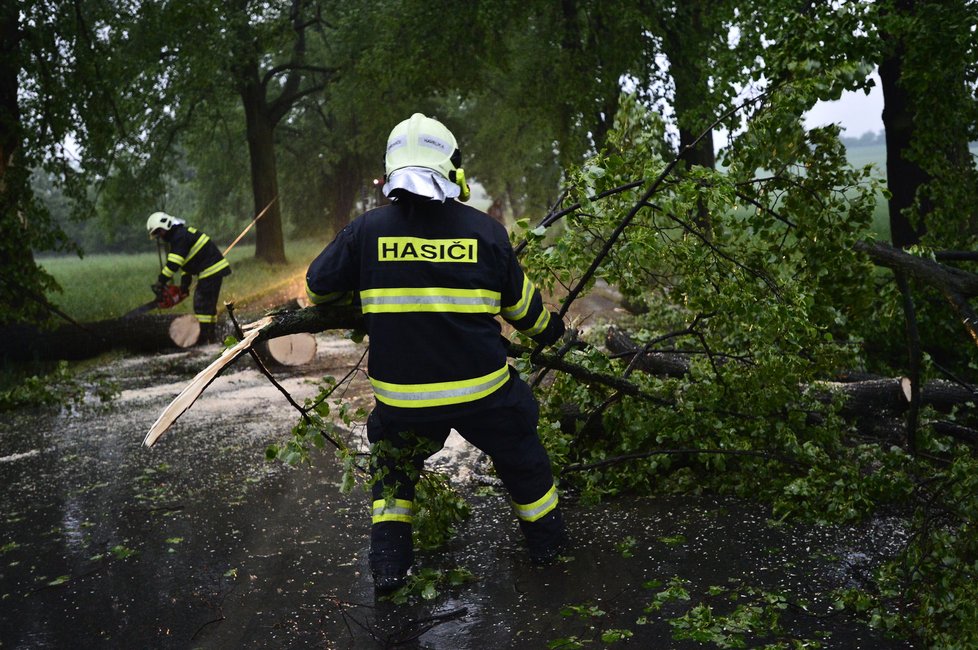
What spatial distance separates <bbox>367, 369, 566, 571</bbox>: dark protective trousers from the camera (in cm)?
388

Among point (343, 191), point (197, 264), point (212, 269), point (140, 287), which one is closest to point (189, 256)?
point (197, 264)

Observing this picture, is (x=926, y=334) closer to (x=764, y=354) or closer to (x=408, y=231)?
(x=764, y=354)

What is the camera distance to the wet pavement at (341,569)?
3.49 metres

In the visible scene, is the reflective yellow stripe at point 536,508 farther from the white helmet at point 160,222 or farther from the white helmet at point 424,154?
the white helmet at point 160,222

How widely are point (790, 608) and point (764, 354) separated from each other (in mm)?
1657

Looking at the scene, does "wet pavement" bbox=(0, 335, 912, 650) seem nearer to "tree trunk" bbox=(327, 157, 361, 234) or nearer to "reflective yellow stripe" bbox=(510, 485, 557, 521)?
"reflective yellow stripe" bbox=(510, 485, 557, 521)

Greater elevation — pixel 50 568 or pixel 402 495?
pixel 402 495

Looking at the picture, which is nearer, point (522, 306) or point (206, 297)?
point (522, 306)

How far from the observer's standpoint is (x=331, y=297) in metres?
3.88

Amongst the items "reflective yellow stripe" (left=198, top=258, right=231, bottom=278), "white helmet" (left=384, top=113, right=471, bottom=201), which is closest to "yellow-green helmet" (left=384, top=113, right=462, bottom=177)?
"white helmet" (left=384, top=113, right=471, bottom=201)

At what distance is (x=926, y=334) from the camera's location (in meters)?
7.38

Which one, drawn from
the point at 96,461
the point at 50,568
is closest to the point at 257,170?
the point at 96,461

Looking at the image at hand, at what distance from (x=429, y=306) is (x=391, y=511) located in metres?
0.94

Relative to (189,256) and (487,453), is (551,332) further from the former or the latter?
(189,256)
